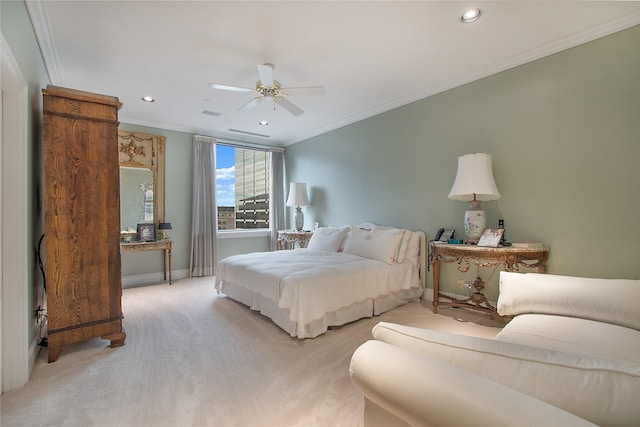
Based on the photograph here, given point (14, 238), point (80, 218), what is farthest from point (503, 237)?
point (14, 238)

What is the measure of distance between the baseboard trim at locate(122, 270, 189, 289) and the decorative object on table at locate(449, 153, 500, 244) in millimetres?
4540

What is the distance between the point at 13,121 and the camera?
1.94 meters

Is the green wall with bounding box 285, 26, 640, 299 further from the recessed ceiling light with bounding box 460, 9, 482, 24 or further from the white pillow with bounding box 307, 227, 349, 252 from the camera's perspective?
the recessed ceiling light with bounding box 460, 9, 482, 24

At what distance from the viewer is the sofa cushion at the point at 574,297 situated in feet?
5.39

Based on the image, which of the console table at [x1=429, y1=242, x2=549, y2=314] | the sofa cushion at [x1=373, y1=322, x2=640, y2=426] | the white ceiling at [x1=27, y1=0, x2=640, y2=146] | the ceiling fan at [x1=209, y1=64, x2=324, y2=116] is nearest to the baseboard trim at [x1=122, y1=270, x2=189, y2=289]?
the white ceiling at [x1=27, y1=0, x2=640, y2=146]

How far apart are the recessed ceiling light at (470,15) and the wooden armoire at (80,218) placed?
2.94 m

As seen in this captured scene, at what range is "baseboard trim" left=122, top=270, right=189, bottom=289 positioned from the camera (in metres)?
4.61

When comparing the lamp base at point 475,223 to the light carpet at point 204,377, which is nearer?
the light carpet at point 204,377

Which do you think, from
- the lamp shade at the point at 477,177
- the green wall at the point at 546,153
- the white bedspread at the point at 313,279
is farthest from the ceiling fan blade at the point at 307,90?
the white bedspread at the point at 313,279

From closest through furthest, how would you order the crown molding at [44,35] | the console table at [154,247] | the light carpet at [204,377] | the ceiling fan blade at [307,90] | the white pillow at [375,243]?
1. the light carpet at [204,377]
2. the crown molding at [44,35]
3. the ceiling fan blade at [307,90]
4. the white pillow at [375,243]
5. the console table at [154,247]

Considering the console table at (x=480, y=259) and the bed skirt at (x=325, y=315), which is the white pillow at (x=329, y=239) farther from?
the console table at (x=480, y=259)

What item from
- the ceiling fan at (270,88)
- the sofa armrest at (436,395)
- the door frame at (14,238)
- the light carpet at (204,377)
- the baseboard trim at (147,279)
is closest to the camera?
the sofa armrest at (436,395)

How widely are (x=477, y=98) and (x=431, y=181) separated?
3.45 ft

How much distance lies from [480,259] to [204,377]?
8.49 ft
